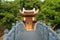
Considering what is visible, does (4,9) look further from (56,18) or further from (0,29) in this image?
(56,18)

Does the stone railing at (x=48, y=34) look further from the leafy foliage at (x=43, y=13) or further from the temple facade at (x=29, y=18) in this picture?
the temple facade at (x=29, y=18)

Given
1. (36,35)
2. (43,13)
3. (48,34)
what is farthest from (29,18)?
(48,34)

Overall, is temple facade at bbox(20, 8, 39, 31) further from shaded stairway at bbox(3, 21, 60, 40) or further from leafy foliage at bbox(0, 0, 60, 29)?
shaded stairway at bbox(3, 21, 60, 40)

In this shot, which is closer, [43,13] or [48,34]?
[48,34]

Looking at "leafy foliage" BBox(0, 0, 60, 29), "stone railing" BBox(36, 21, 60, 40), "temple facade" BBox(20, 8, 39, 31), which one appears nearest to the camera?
"stone railing" BBox(36, 21, 60, 40)

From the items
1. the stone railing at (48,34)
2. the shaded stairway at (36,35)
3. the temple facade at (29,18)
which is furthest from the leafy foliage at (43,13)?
the temple facade at (29,18)

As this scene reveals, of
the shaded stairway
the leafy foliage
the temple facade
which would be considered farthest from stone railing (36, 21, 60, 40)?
the temple facade

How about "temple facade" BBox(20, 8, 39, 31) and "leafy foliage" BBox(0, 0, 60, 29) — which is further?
"temple facade" BBox(20, 8, 39, 31)

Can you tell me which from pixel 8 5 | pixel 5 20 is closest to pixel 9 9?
pixel 8 5

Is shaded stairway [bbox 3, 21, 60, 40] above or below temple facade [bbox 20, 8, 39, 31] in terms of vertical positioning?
above

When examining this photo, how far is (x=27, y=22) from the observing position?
1030 inches

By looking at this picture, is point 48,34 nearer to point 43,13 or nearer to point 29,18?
point 43,13

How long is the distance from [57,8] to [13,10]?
278cm

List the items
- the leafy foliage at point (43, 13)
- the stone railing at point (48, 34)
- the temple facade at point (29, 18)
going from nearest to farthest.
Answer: the stone railing at point (48, 34) < the leafy foliage at point (43, 13) < the temple facade at point (29, 18)
